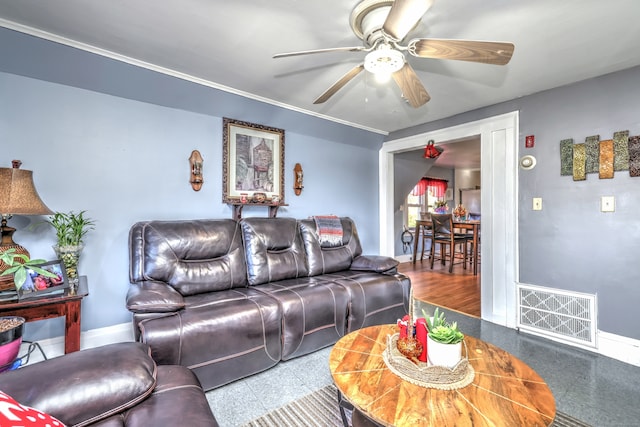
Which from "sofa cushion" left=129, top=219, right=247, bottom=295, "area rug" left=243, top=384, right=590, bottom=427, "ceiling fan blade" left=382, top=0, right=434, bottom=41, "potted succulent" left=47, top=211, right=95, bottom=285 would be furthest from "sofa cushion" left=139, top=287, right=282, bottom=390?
"ceiling fan blade" left=382, top=0, right=434, bottom=41

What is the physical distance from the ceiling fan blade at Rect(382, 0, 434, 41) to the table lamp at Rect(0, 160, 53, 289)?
229cm

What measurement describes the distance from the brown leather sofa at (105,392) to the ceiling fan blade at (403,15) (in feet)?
5.53

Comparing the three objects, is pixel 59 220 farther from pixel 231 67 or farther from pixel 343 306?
pixel 343 306

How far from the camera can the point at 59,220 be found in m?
2.17

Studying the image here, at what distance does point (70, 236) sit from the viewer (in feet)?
6.95

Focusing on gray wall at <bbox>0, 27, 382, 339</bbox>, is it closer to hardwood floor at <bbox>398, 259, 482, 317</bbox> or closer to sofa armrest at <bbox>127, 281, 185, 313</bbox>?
sofa armrest at <bbox>127, 281, 185, 313</bbox>

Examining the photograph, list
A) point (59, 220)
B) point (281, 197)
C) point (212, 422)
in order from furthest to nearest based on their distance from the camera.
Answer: point (281, 197) → point (59, 220) → point (212, 422)

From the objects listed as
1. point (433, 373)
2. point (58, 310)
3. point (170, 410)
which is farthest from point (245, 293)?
point (433, 373)

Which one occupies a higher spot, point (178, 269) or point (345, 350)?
point (178, 269)

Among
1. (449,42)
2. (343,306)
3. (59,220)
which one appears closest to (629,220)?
(449,42)

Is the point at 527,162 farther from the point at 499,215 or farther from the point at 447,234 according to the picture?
the point at 447,234

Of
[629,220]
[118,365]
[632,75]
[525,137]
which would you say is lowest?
[118,365]

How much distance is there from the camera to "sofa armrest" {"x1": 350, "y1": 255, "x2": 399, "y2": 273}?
9.39 ft

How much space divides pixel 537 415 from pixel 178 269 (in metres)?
2.22
